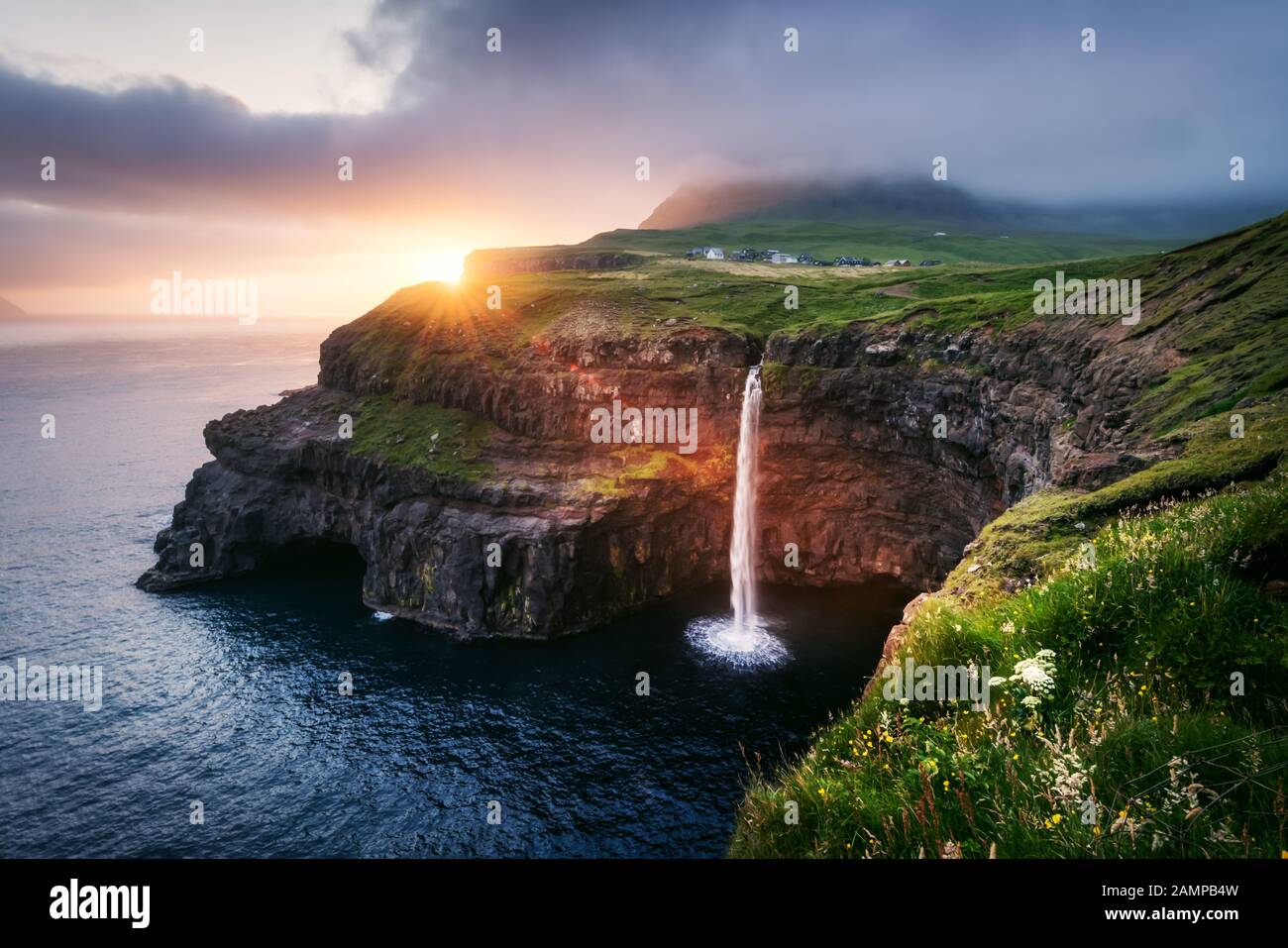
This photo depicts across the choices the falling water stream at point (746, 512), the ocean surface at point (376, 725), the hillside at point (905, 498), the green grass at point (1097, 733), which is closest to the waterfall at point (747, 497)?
the falling water stream at point (746, 512)

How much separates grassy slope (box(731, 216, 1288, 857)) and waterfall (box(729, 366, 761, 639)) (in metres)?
57.6

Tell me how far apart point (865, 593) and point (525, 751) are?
41.9 m

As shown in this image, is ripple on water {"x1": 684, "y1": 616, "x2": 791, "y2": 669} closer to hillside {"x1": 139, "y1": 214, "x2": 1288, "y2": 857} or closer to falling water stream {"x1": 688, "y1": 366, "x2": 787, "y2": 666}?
falling water stream {"x1": 688, "y1": 366, "x2": 787, "y2": 666}

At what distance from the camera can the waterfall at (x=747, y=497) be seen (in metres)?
71.9

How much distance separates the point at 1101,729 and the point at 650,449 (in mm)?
67291

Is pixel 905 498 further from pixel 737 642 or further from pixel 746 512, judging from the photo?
pixel 737 642

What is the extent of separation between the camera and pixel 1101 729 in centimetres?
723

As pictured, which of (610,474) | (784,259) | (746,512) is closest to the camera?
(610,474)

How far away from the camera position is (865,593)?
232 ft

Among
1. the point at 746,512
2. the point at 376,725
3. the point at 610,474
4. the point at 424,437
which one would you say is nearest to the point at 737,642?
the point at 746,512

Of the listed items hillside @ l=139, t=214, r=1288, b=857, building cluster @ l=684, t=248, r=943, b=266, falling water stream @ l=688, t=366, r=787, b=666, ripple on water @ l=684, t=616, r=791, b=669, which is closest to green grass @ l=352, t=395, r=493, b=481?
hillside @ l=139, t=214, r=1288, b=857
